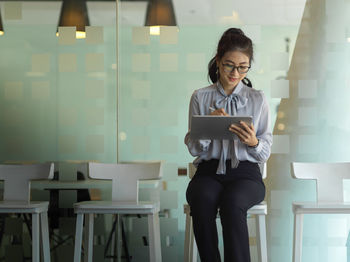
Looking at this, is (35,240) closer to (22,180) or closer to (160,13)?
(22,180)

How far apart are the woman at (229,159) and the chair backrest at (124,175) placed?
0.70 m

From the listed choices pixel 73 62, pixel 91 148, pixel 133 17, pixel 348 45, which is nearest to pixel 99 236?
pixel 91 148

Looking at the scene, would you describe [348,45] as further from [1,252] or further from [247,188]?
[1,252]

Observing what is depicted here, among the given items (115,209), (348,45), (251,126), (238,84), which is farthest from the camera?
(348,45)

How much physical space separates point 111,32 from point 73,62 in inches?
12.7

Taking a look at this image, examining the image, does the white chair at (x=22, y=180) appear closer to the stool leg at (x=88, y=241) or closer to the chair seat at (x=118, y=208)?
the stool leg at (x=88, y=241)

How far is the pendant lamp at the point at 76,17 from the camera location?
4.09 m

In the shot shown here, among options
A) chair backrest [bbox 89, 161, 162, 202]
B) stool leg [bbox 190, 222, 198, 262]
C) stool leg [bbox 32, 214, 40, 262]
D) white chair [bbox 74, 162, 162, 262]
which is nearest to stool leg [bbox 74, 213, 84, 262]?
white chair [bbox 74, 162, 162, 262]

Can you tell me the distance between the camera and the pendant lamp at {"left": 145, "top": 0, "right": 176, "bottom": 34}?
4.05m

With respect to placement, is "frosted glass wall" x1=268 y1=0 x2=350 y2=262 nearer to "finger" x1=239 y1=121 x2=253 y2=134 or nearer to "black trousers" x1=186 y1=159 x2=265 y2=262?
"black trousers" x1=186 y1=159 x2=265 y2=262

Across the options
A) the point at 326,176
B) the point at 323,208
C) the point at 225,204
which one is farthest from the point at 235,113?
the point at 326,176

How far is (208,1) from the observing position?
4035mm

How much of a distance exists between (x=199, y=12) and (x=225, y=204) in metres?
1.78

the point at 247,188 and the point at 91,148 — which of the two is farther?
the point at 91,148
